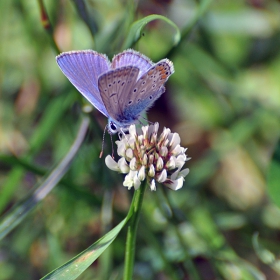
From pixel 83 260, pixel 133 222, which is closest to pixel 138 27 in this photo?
pixel 133 222

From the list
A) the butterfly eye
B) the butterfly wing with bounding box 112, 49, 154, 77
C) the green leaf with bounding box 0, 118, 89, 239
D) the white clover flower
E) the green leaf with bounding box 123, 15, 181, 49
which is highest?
the green leaf with bounding box 123, 15, 181, 49

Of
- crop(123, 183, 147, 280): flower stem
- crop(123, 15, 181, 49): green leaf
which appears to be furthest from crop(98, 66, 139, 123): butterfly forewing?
crop(123, 183, 147, 280): flower stem

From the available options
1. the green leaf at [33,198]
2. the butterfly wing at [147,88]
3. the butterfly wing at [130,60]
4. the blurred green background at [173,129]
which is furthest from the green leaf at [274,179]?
the green leaf at [33,198]

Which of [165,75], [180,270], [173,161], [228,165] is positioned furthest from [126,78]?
[228,165]

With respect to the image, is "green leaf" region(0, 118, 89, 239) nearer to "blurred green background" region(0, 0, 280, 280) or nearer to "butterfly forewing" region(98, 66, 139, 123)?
"blurred green background" region(0, 0, 280, 280)

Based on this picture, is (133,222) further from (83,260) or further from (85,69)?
(85,69)

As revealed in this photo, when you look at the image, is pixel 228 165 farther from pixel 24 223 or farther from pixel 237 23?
pixel 24 223

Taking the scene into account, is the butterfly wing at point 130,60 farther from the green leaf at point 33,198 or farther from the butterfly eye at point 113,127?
the green leaf at point 33,198
